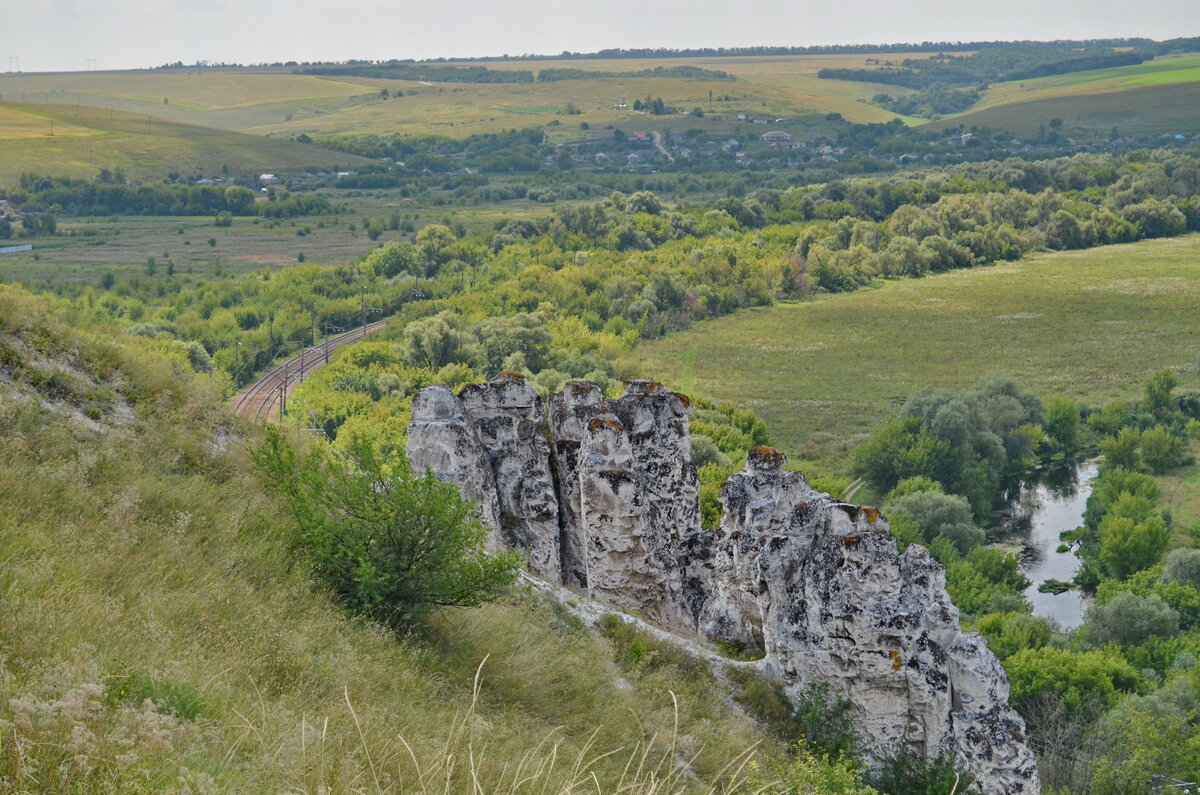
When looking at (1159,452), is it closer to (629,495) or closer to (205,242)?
(629,495)

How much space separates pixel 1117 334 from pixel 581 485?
74668 millimetres

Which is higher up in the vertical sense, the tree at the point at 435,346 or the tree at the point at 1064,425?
the tree at the point at 435,346

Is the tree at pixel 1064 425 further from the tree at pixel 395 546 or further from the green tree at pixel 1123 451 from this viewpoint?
the tree at pixel 395 546

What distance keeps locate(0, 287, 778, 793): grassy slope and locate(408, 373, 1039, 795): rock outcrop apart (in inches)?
73.3

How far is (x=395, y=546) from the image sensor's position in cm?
1202

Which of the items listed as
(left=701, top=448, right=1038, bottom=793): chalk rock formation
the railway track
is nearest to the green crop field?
the railway track

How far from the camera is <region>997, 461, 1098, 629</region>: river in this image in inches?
1676

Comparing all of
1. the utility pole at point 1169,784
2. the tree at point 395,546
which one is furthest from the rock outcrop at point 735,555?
the utility pole at point 1169,784

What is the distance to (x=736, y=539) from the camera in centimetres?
1842

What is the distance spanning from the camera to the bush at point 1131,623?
3453 centimetres

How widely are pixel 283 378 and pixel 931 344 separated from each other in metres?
44.6

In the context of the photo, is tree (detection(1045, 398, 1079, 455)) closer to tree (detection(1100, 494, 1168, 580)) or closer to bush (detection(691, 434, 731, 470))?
tree (detection(1100, 494, 1168, 580))

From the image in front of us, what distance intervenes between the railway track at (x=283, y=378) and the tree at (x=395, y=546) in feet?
131

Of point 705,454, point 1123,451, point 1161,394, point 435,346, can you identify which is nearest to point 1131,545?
point 1123,451
